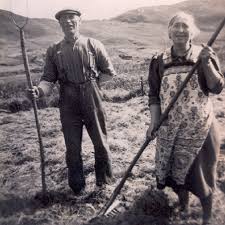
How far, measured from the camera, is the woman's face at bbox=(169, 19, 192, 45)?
302 cm

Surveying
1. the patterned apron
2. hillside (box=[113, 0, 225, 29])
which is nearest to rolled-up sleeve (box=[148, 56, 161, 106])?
the patterned apron

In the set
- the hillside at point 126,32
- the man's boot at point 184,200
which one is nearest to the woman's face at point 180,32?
the man's boot at point 184,200

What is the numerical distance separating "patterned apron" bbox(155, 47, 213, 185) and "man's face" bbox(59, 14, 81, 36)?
1.06m

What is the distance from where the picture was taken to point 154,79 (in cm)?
341

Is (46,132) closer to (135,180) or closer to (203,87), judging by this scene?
(135,180)

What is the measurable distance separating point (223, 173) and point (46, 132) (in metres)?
3.63

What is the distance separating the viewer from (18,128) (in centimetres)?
783

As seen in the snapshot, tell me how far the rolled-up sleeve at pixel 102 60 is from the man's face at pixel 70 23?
313 millimetres

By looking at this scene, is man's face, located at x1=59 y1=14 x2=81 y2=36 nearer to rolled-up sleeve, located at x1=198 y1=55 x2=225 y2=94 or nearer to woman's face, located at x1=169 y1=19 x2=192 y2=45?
woman's face, located at x1=169 y1=19 x2=192 y2=45

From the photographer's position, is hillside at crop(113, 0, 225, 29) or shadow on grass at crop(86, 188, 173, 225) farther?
hillside at crop(113, 0, 225, 29)

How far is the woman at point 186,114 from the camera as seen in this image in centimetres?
305

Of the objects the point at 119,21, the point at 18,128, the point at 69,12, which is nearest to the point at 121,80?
the point at 18,128

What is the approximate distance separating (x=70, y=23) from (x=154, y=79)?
105 cm

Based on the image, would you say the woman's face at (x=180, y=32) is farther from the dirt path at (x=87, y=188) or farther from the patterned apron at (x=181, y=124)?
the dirt path at (x=87, y=188)
